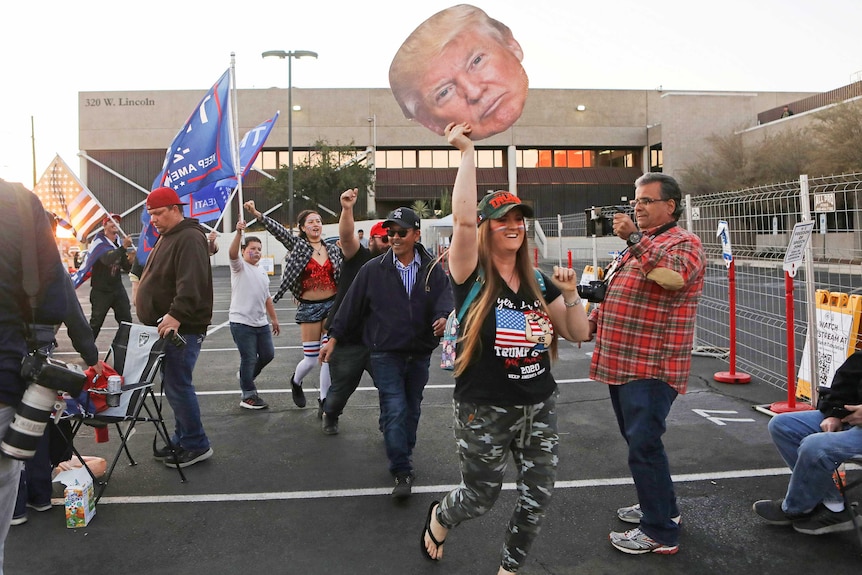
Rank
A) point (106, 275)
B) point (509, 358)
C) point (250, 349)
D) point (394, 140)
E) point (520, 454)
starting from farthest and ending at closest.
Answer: point (394, 140), point (106, 275), point (250, 349), point (520, 454), point (509, 358)

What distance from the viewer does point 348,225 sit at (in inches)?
205

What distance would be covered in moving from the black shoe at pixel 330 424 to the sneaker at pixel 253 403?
119 cm

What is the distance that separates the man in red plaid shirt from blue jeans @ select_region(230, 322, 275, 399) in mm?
4138

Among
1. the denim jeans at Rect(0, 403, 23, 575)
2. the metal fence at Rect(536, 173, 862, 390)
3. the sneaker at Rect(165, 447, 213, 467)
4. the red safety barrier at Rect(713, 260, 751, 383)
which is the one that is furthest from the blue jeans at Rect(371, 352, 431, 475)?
the red safety barrier at Rect(713, 260, 751, 383)

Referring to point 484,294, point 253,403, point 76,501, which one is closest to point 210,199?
point 253,403

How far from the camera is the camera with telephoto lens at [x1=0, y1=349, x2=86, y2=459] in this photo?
261 cm

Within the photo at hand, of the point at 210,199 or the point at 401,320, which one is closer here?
the point at 401,320

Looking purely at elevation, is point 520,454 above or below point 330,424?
above

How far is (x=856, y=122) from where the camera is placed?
2673 cm

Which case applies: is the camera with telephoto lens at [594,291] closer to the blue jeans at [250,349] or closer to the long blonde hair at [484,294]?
the long blonde hair at [484,294]

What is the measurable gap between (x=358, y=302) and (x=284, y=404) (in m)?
2.71

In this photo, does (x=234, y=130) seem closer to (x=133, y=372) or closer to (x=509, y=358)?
(x=133, y=372)

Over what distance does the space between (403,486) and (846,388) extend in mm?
2692

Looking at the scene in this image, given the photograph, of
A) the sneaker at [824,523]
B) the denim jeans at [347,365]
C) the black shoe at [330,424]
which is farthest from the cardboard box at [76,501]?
the sneaker at [824,523]
